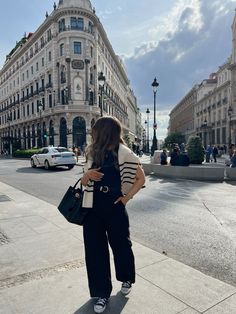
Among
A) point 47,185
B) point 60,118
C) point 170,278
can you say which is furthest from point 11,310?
point 60,118

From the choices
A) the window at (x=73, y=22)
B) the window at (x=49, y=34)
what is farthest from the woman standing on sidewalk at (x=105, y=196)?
the window at (x=49, y=34)

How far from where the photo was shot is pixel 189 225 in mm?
5727

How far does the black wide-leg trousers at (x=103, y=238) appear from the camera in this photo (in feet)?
9.02

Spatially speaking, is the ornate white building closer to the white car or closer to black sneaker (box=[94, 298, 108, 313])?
the white car

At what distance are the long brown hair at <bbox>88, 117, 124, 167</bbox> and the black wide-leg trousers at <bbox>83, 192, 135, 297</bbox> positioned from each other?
0.37 metres

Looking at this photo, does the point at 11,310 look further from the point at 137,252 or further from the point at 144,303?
the point at 137,252

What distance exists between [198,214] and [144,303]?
4139mm

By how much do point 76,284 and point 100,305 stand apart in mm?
591

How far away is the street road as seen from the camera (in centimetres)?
403

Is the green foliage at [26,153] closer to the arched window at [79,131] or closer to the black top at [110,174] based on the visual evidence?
the arched window at [79,131]

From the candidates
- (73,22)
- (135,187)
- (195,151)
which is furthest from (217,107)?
(135,187)

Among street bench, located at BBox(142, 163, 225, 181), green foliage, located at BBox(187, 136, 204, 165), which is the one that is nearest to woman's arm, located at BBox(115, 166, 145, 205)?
street bench, located at BBox(142, 163, 225, 181)

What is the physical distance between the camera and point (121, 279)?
9.83 feet

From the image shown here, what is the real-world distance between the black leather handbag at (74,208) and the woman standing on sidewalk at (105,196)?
7 centimetres
